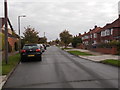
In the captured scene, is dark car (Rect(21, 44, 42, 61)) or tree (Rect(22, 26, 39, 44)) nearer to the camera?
dark car (Rect(21, 44, 42, 61))

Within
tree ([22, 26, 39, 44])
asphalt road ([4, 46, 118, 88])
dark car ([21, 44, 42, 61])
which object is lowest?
asphalt road ([4, 46, 118, 88])

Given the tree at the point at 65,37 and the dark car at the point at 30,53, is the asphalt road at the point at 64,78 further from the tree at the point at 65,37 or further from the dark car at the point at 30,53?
the tree at the point at 65,37

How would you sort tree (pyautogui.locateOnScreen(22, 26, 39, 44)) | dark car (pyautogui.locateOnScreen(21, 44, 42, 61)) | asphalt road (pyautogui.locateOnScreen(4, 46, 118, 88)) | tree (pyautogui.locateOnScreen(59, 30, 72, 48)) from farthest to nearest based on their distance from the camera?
tree (pyautogui.locateOnScreen(59, 30, 72, 48)), tree (pyautogui.locateOnScreen(22, 26, 39, 44)), dark car (pyautogui.locateOnScreen(21, 44, 42, 61)), asphalt road (pyautogui.locateOnScreen(4, 46, 118, 88))

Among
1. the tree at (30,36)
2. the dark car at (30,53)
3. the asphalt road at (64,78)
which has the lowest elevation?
the asphalt road at (64,78)

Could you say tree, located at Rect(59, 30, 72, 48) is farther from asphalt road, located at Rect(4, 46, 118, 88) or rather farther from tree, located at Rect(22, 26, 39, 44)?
asphalt road, located at Rect(4, 46, 118, 88)

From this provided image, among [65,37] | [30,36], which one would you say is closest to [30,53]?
A: [30,36]

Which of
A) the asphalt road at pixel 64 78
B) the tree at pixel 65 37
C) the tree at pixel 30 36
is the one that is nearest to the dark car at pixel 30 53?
the asphalt road at pixel 64 78

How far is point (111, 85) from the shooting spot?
247 inches

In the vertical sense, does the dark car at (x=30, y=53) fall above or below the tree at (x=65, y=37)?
below

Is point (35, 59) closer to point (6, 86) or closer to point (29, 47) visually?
point (29, 47)

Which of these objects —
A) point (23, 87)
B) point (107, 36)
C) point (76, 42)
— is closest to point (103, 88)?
point (23, 87)

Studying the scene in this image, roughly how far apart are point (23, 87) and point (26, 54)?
388 inches

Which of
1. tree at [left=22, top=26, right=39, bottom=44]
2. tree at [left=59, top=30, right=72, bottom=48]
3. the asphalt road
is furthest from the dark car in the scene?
tree at [left=59, top=30, right=72, bottom=48]

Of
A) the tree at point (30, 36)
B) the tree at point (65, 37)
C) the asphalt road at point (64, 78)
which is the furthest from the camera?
the tree at point (65, 37)
